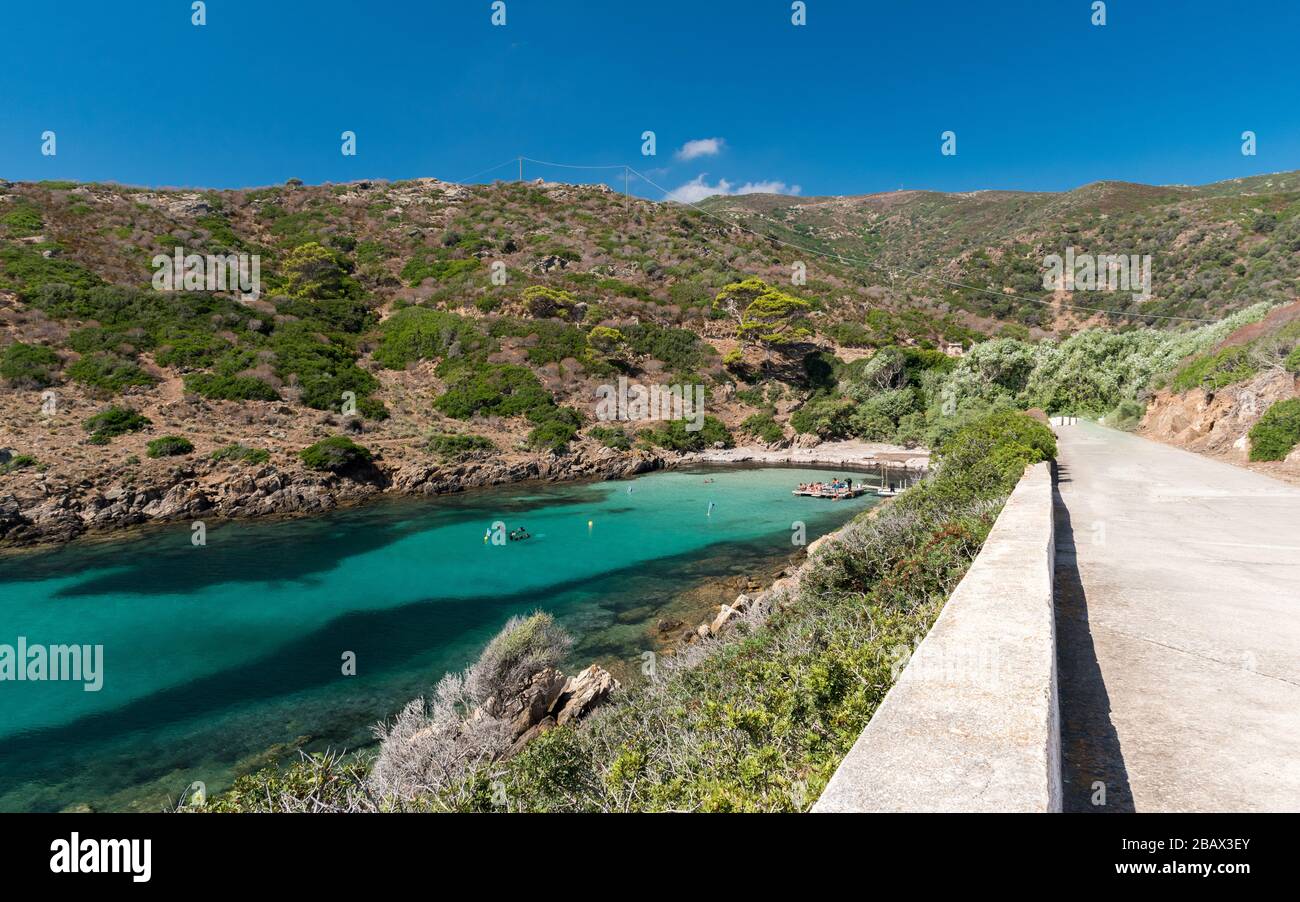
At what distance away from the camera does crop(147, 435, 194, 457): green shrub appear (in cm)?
2741

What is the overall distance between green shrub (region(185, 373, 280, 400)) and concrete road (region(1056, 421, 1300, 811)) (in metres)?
38.9

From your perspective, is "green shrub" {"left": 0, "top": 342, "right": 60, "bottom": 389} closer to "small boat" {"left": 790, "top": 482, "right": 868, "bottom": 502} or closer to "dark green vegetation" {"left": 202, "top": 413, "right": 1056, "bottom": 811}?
"dark green vegetation" {"left": 202, "top": 413, "right": 1056, "bottom": 811}

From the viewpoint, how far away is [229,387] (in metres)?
33.5

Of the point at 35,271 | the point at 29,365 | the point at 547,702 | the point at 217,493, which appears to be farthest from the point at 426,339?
the point at 547,702

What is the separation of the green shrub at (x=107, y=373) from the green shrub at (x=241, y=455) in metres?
8.56

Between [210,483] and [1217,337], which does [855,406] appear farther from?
[210,483]

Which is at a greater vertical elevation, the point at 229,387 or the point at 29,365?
the point at 29,365

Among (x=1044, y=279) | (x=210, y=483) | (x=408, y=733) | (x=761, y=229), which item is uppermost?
(x=761, y=229)

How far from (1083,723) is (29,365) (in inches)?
1753

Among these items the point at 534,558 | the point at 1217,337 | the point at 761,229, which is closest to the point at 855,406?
the point at 1217,337

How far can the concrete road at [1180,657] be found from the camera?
2691 mm

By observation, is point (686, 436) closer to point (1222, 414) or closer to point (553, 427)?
point (553, 427)
